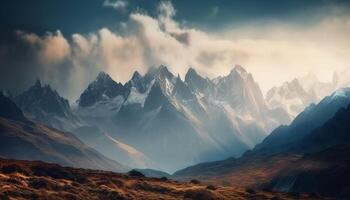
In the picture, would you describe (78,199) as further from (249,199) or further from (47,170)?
(249,199)

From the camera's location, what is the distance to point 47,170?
5866 inches

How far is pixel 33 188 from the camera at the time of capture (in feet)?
407

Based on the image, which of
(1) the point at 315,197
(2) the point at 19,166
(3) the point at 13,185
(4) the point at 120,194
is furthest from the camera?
(1) the point at 315,197

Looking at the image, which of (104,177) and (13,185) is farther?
(104,177)

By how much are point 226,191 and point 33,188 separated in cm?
6334

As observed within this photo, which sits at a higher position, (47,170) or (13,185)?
(47,170)

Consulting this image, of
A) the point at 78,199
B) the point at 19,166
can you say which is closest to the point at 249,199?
the point at 78,199

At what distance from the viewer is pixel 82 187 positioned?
13538cm

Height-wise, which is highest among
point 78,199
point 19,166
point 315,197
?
point 315,197

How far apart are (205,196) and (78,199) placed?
37.0m

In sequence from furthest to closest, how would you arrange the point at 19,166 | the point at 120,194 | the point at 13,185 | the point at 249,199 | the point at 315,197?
the point at 315,197 < the point at 249,199 < the point at 19,166 < the point at 120,194 < the point at 13,185

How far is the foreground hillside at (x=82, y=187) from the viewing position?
12119 cm

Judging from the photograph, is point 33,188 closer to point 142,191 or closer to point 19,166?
point 19,166

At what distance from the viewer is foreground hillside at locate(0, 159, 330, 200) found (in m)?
121
